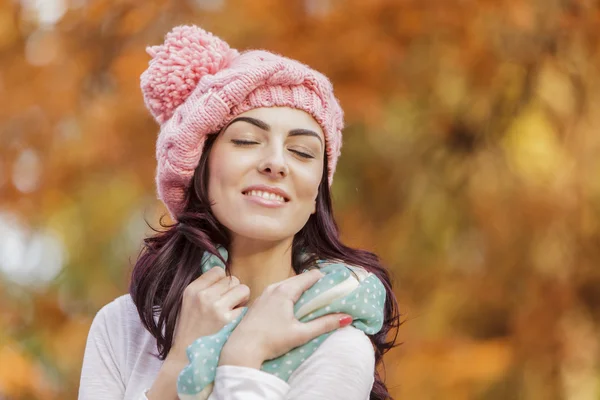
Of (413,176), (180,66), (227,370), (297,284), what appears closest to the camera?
(227,370)

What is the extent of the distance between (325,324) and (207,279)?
0.23 m

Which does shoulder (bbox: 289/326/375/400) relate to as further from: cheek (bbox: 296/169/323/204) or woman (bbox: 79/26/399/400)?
cheek (bbox: 296/169/323/204)

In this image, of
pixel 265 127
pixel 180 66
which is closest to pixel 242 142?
pixel 265 127

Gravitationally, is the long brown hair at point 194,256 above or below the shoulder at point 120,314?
above

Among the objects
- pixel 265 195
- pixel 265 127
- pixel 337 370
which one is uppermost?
pixel 265 127

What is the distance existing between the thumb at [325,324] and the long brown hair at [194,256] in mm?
178

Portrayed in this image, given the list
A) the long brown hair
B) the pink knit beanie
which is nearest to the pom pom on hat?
the pink knit beanie

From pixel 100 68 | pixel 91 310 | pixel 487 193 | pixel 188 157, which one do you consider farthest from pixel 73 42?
pixel 188 157

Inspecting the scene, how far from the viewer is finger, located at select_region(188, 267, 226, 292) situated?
5.23ft

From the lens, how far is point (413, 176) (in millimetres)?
3494

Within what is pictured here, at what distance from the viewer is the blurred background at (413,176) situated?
3359 millimetres

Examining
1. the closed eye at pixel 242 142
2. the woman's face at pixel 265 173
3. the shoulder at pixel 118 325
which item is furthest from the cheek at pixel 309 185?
the shoulder at pixel 118 325

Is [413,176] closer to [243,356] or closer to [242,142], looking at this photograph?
[242,142]

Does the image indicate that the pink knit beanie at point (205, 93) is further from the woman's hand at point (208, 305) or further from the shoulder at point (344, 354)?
the shoulder at point (344, 354)
